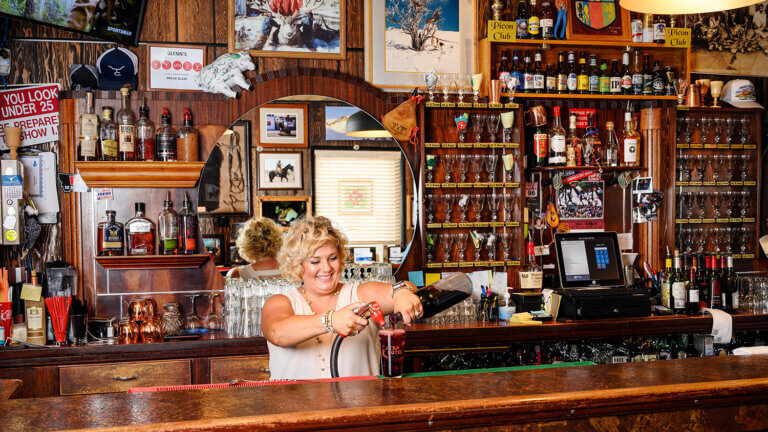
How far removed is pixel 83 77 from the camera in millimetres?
4047

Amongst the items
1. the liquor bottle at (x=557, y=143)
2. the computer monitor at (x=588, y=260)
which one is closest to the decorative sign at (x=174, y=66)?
the liquor bottle at (x=557, y=143)

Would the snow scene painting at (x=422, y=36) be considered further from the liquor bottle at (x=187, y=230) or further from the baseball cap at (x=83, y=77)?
the baseball cap at (x=83, y=77)

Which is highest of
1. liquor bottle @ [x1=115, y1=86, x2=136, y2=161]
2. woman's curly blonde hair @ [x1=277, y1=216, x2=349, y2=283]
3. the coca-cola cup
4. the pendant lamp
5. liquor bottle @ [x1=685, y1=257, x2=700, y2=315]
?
the pendant lamp

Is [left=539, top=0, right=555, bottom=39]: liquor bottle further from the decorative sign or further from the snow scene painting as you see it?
the decorative sign

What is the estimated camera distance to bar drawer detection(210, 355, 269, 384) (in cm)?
376

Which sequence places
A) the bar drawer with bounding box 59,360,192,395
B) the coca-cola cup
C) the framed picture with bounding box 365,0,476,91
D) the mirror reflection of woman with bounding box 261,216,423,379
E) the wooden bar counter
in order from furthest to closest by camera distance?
the framed picture with bounding box 365,0,476,91
the bar drawer with bounding box 59,360,192,395
the mirror reflection of woman with bounding box 261,216,423,379
the coca-cola cup
the wooden bar counter

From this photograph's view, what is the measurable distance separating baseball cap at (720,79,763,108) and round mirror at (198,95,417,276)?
247 centimetres

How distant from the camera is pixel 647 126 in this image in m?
4.83

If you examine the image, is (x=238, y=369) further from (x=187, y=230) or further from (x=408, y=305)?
(x=408, y=305)

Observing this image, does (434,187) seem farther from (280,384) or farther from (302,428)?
(302,428)

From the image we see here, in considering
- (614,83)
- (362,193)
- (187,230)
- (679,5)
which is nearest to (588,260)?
A: (614,83)

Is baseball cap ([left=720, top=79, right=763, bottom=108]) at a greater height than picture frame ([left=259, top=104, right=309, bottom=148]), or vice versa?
baseball cap ([left=720, top=79, right=763, bottom=108])

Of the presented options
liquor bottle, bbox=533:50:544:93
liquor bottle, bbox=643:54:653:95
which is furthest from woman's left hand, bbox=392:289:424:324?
liquor bottle, bbox=643:54:653:95

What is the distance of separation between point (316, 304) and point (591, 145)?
9.16ft
